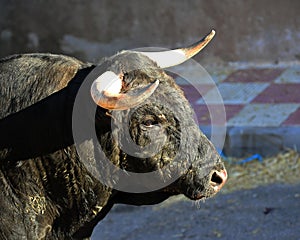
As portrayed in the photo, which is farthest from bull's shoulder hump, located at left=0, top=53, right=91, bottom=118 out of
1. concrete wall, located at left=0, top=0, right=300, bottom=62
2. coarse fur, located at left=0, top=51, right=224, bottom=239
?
concrete wall, located at left=0, top=0, right=300, bottom=62

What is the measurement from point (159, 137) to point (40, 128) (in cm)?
62

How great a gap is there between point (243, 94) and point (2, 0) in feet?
11.2

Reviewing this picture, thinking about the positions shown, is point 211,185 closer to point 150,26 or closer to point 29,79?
point 29,79

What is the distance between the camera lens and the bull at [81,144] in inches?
168

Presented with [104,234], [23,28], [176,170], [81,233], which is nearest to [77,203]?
[81,233]

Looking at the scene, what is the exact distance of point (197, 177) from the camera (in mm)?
4309

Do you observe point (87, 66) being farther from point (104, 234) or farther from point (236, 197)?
point (236, 197)

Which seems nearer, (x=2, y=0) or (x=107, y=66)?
(x=107, y=66)

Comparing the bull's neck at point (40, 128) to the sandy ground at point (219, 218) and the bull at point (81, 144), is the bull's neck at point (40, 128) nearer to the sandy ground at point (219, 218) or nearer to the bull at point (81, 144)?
the bull at point (81, 144)

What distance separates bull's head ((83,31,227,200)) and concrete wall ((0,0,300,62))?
222 inches

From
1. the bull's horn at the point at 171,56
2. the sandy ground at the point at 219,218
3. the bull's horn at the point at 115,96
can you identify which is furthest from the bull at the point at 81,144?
the sandy ground at the point at 219,218

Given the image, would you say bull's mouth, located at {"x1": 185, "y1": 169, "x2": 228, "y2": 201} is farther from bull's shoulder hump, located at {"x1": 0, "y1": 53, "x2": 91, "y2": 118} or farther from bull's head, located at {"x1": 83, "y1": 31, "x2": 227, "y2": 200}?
bull's shoulder hump, located at {"x1": 0, "y1": 53, "x2": 91, "y2": 118}

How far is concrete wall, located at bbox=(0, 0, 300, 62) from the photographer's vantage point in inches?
387

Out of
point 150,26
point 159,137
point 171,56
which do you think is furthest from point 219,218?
point 150,26
